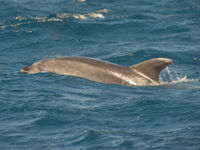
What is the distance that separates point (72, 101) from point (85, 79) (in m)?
2.47

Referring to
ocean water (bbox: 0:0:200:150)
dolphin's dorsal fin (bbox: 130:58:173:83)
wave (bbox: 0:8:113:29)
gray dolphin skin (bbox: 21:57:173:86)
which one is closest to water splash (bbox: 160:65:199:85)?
ocean water (bbox: 0:0:200:150)

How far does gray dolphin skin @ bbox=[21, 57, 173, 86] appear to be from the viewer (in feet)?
48.6

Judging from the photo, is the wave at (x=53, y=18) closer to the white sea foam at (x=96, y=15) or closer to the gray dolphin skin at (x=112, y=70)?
the white sea foam at (x=96, y=15)

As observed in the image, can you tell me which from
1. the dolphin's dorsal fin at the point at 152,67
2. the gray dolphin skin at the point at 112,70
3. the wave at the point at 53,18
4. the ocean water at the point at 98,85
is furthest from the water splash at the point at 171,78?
the wave at the point at 53,18

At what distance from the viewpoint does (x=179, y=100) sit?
1296 centimetres

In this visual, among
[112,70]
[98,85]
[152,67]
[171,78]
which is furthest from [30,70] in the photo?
[171,78]

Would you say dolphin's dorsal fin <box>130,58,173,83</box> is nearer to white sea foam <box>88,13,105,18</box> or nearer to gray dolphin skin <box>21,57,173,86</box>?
gray dolphin skin <box>21,57,173,86</box>

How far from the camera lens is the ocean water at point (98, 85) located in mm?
10383

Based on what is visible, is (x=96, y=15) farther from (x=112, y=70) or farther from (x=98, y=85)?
(x=98, y=85)

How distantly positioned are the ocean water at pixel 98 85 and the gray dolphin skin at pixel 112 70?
1.13 feet

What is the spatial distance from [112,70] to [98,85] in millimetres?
861

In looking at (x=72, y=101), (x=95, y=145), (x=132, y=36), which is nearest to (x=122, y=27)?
(x=132, y=36)

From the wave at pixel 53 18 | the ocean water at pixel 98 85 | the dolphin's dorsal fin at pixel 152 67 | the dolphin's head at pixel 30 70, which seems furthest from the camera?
the wave at pixel 53 18

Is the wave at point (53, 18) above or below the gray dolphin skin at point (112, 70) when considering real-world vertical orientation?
above
